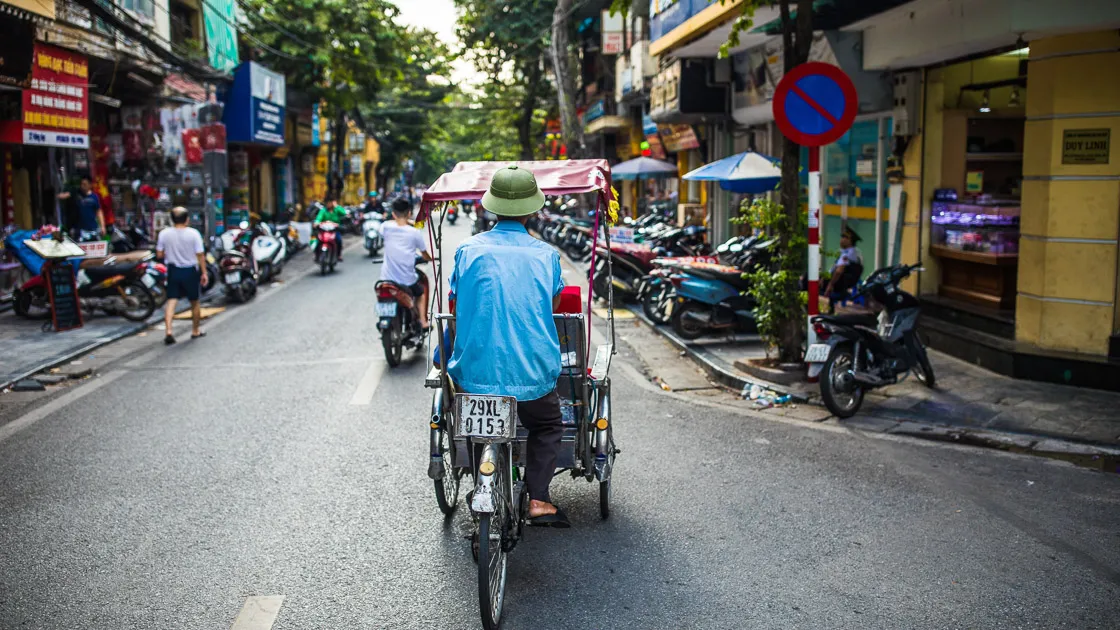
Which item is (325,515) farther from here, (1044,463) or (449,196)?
(1044,463)

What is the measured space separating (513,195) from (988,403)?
17.7ft

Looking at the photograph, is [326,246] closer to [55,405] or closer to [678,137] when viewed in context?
[678,137]

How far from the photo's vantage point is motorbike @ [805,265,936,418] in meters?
7.88

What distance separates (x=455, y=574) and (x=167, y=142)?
18.4 meters

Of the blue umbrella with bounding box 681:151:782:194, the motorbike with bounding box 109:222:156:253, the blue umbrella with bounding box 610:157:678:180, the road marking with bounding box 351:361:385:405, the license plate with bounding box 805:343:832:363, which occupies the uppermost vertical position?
the blue umbrella with bounding box 610:157:678:180

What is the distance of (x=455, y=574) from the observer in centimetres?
467

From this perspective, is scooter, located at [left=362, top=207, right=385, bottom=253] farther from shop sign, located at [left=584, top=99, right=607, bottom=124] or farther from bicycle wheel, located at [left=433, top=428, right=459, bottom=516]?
bicycle wheel, located at [left=433, top=428, right=459, bottom=516]

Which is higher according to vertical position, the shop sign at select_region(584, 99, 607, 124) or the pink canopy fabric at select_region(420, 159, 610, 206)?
the shop sign at select_region(584, 99, 607, 124)

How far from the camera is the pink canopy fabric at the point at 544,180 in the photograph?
17.1 ft

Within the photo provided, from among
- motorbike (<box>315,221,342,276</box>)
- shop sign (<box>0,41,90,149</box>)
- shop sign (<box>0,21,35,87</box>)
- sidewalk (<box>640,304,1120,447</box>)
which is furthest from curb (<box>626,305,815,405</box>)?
motorbike (<box>315,221,342,276</box>)

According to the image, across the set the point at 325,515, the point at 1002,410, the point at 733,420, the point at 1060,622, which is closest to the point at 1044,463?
the point at 1002,410

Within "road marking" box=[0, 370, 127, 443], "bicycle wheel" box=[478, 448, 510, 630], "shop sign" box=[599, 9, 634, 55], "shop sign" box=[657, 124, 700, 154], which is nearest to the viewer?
"bicycle wheel" box=[478, 448, 510, 630]

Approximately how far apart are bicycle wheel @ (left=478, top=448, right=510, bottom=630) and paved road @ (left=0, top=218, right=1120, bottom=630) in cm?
20

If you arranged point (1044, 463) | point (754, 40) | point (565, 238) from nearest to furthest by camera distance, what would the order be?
point (1044, 463) → point (754, 40) → point (565, 238)
